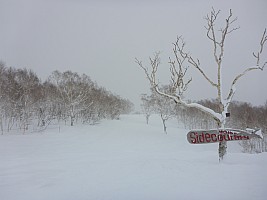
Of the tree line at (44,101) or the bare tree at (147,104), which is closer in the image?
the tree line at (44,101)

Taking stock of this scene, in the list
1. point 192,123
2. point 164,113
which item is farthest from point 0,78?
point 192,123

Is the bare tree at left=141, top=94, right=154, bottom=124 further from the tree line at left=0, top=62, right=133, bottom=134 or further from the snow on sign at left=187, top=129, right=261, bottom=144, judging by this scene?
the snow on sign at left=187, top=129, right=261, bottom=144

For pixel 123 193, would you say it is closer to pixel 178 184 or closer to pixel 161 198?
pixel 161 198

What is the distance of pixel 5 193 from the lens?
360 cm

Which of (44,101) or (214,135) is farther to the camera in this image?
(44,101)

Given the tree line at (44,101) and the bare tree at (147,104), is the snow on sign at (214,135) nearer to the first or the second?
the tree line at (44,101)

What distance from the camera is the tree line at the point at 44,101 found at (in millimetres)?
18766

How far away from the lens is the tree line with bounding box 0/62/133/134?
61.6ft

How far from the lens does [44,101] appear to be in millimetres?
23891

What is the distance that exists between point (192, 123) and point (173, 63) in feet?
114

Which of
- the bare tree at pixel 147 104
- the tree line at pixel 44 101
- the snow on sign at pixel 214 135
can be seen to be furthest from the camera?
the bare tree at pixel 147 104

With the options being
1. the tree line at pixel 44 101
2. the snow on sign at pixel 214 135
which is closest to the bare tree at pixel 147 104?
the tree line at pixel 44 101

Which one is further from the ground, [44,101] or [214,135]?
[44,101]

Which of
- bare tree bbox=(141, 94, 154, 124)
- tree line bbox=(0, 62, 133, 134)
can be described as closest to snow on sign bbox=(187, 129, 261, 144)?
tree line bbox=(0, 62, 133, 134)
